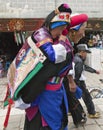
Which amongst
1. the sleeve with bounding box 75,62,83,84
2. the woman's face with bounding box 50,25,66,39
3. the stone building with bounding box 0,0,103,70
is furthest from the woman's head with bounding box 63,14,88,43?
the stone building with bounding box 0,0,103,70

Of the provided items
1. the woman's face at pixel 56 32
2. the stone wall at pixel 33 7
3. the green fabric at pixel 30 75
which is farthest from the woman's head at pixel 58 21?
the stone wall at pixel 33 7

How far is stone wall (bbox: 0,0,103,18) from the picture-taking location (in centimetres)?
1239

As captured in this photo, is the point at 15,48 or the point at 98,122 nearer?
the point at 98,122

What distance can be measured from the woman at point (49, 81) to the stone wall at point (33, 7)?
9984mm

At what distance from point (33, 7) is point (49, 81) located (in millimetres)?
10346

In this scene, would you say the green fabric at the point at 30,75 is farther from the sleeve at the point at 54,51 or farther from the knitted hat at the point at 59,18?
the knitted hat at the point at 59,18

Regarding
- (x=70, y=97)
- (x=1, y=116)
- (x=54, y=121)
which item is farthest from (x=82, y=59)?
(x=54, y=121)

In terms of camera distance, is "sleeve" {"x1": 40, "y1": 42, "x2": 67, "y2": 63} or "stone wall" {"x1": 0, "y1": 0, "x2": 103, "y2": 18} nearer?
"sleeve" {"x1": 40, "y1": 42, "x2": 67, "y2": 63}

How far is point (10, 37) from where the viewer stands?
15898 millimetres

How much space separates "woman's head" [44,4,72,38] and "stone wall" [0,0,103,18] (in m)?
9.94

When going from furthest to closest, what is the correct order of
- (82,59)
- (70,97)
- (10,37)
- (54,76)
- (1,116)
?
(10,37)
(1,116)
(82,59)
(70,97)
(54,76)

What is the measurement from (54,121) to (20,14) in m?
10.2

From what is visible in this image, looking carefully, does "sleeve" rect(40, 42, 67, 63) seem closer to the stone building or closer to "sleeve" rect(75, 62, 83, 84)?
"sleeve" rect(75, 62, 83, 84)

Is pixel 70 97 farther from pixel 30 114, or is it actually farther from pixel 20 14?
pixel 20 14
